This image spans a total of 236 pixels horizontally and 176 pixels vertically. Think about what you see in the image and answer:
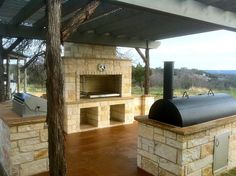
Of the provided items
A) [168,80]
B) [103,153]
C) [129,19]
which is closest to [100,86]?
[129,19]

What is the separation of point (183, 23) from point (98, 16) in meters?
1.90

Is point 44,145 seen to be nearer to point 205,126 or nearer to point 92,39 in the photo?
point 205,126

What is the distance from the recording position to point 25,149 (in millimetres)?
3564

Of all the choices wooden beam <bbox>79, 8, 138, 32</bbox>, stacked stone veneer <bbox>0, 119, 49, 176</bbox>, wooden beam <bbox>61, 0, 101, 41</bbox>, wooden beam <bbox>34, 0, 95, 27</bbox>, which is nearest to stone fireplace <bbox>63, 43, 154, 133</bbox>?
wooden beam <bbox>79, 8, 138, 32</bbox>

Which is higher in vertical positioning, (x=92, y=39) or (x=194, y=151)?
(x=92, y=39)

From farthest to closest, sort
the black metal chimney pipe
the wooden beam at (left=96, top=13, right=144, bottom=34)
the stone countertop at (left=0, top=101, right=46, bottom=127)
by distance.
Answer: the wooden beam at (left=96, top=13, right=144, bottom=34)
the black metal chimney pipe
the stone countertop at (left=0, top=101, right=46, bottom=127)

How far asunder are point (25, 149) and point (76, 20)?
2114 mm

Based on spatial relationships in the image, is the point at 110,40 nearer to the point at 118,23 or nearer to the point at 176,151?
the point at 118,23

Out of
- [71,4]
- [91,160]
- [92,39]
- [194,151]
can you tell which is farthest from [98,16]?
[194,151]

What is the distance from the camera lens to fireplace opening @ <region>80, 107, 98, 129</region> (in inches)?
262

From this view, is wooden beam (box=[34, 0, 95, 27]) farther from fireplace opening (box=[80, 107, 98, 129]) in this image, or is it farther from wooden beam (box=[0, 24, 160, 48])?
fireplace opening (box=[80, 107, 98, 129])

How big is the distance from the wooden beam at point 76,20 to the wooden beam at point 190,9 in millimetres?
307

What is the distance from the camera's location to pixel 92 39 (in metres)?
6.41

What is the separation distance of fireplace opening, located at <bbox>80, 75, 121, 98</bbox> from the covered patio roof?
118 cm
